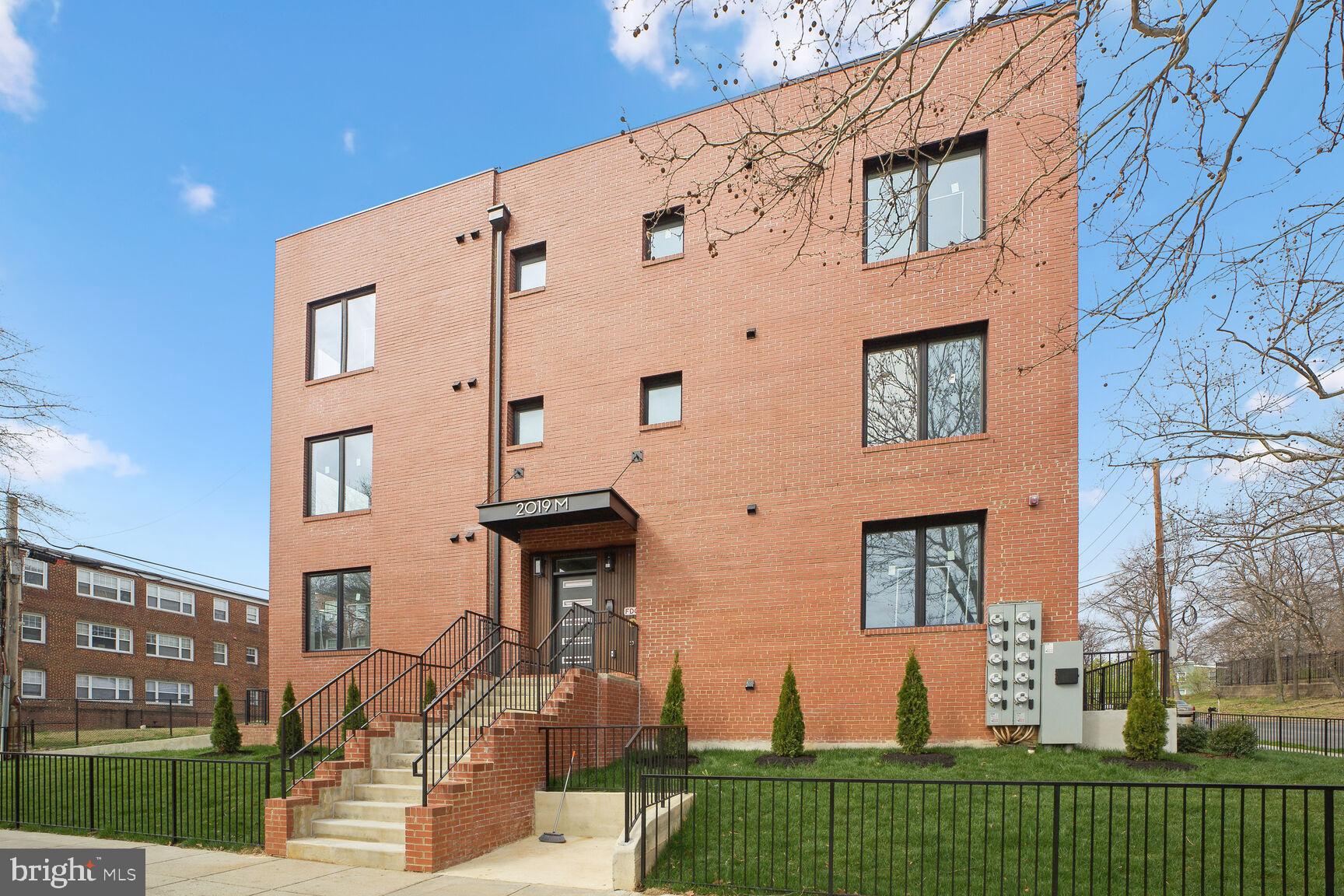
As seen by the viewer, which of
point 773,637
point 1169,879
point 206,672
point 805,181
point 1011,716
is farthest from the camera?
point 206,672

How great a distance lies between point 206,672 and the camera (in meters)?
43.8

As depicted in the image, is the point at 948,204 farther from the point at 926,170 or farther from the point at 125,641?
the point at 125,641

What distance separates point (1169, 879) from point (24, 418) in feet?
57.0

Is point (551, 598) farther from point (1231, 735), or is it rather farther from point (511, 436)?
point (1231, 735)

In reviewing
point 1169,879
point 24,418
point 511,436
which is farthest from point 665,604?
point 24,418

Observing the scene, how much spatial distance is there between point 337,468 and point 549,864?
10.9 metres

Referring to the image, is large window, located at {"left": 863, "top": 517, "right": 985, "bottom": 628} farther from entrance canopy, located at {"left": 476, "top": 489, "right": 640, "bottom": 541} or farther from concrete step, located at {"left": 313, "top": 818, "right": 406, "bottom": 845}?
concrete step, located at {"left": 313, "top": 818, "right": 406, "bottom": 845}

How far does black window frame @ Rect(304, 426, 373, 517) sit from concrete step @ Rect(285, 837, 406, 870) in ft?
27.8

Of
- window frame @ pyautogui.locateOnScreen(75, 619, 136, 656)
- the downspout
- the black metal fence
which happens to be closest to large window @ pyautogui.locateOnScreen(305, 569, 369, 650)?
the downspout

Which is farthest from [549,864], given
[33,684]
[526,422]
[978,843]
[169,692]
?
[169,692]

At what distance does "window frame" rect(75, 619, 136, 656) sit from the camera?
3669 cm

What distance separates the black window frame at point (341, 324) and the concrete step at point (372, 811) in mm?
9432

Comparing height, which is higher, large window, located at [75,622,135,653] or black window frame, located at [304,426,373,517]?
black window frame, located at [304,426,373,517]

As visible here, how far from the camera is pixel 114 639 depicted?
38500 millimetres
